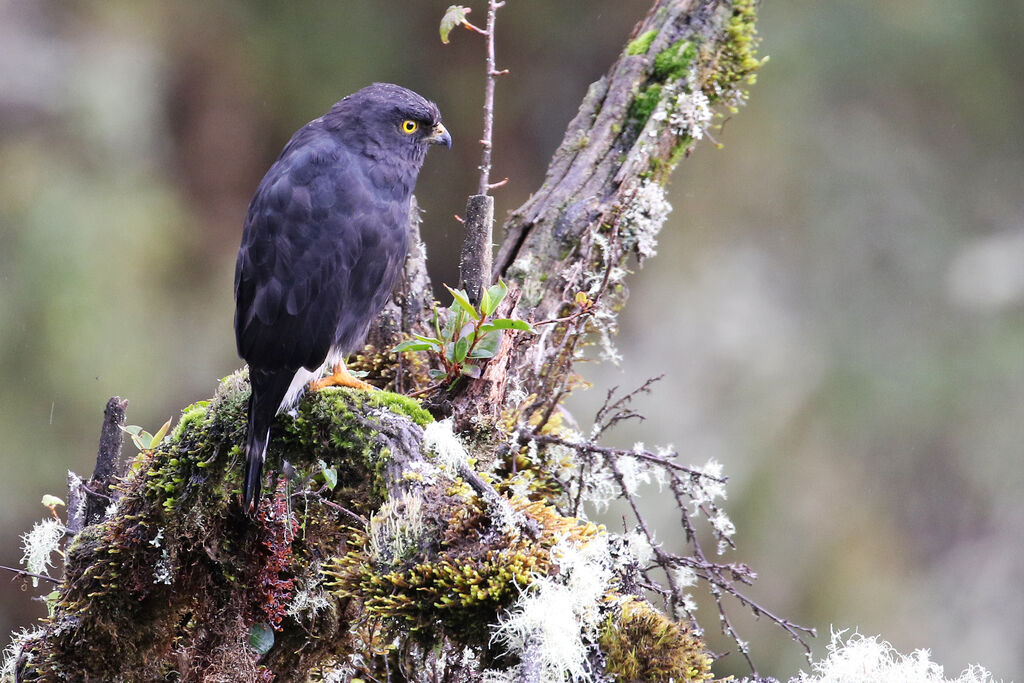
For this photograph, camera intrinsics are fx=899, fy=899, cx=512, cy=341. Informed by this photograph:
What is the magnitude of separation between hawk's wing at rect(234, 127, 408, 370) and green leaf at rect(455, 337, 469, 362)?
0.50 meters

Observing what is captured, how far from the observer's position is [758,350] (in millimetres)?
6566

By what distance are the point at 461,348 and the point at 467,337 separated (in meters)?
0.05

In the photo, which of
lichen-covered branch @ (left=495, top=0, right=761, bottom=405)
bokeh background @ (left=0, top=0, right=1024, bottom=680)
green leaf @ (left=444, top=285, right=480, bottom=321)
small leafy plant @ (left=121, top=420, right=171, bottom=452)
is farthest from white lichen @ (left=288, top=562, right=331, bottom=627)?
bokeh background @ (left=0, top=0, right=1024, bottom=680)

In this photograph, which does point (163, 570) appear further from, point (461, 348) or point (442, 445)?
point (461, 348)

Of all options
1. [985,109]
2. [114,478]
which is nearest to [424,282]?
[114,478]

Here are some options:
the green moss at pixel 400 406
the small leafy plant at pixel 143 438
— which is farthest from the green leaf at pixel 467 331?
the small leafy plant at pixel 143 438

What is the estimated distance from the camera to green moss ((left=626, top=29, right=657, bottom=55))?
3.44 metres

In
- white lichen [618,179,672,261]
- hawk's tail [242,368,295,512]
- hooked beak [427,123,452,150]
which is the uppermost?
hooked beak [427,123,452,150]

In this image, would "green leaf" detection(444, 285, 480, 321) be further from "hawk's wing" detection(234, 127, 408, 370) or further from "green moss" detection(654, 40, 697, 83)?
"green moss" detection(654, 40, 697, 83)

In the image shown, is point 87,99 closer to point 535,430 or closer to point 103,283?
point 103,283

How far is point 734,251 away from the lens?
6.93 m

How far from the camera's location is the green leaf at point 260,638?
7.65 ft

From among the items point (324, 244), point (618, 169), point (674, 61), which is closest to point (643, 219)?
point (618, 169)

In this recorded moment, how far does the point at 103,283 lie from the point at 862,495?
553 cm
